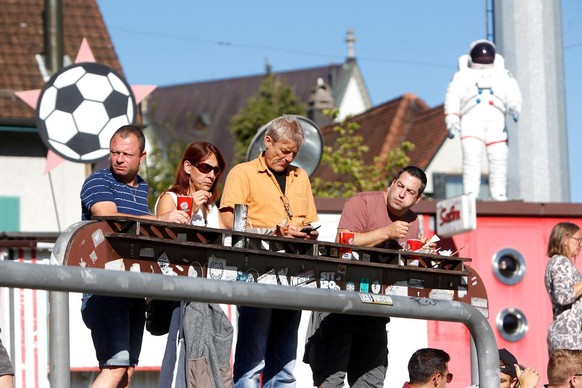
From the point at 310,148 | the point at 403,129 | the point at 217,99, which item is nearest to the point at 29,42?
the point at 310,148

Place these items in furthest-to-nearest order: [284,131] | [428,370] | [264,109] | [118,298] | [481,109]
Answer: [264,109], [481,109], [284,131], [428,370], [118,298]

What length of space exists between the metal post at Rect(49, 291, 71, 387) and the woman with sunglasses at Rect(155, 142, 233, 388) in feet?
5.35

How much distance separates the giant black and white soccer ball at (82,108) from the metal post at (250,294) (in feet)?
25.0

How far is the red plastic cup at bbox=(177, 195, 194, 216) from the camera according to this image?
22.5 feet

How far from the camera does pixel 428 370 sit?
296 inches

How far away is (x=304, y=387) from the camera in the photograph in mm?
11914

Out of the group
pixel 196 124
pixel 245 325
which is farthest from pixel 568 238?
pixel 196 124

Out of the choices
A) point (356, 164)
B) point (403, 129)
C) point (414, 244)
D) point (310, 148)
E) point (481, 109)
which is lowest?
point (414, 244)

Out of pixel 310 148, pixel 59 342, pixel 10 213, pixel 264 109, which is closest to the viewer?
pixel 59 342

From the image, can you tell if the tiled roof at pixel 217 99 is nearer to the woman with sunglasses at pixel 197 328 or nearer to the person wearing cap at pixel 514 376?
the person wearing cap at pixel 514 376

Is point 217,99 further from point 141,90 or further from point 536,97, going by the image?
point 141,90

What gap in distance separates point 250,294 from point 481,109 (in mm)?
9807

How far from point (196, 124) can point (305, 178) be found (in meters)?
72.9

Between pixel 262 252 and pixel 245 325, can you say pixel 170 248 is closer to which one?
pixel 262 252
